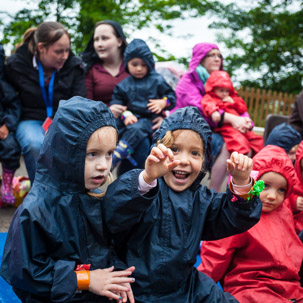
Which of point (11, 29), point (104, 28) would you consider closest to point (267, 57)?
point (11, 29)

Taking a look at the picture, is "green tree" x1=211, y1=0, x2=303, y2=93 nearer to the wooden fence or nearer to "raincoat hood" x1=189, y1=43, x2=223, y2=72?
the wooden fence

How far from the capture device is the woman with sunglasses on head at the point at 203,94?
4.17 meters

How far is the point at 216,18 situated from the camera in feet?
50.3

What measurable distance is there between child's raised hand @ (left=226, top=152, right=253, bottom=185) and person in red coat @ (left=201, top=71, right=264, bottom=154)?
2156 mm

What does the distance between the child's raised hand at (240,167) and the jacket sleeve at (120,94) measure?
2.41 metres

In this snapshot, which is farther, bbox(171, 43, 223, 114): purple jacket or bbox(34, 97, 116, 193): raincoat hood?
bbox(171, 43, 223, 114): purple jacket

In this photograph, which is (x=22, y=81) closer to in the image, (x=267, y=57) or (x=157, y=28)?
(x=157, y=28)

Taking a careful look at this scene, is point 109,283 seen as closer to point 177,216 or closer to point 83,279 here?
point 83,279

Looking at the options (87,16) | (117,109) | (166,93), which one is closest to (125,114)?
(117,109)

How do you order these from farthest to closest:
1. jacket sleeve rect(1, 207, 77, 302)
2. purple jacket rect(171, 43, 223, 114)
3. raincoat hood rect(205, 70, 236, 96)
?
purple jacket rect(171, 43, 223, 114), raincoat hood rect(205, 70, 236, 96), jacket sleeve rect(1, 207, 77, 302)

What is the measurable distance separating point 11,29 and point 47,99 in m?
7.10

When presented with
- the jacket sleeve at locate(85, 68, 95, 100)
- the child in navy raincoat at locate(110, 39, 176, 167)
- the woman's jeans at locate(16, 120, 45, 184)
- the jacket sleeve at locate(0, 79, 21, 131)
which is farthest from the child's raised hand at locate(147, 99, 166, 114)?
the jacket sleeve at locate(0, 79, 21, 131)

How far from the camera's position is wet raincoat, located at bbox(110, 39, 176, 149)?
4.06 meters

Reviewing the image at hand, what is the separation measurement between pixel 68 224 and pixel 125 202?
0.29 meters
